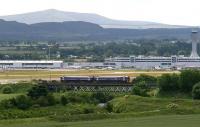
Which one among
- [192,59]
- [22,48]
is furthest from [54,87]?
[22,48]

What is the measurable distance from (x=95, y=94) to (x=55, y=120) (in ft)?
23.8

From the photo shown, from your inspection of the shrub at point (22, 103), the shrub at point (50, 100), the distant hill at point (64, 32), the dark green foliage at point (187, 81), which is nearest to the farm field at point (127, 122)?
the shrub at point (22, 103)

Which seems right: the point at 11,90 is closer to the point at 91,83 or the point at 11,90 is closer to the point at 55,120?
the point at 91,83

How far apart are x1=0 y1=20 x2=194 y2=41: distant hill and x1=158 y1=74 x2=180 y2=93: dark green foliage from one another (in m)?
95.6

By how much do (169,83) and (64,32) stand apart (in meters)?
111

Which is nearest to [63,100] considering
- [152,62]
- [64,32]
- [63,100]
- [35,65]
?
[63,100]

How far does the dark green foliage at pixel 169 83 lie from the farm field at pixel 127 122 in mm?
6435

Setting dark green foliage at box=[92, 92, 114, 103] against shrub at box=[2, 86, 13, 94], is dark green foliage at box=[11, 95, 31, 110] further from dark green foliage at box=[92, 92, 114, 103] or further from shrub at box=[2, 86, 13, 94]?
shrub at box=[2, 86, 13, 94]

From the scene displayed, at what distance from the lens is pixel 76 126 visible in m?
21.6

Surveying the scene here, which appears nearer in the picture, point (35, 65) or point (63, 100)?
point (63, 100)

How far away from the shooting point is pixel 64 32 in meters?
140

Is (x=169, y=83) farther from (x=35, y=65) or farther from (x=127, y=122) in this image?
(x=35, y=65)

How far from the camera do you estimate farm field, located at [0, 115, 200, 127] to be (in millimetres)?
21750

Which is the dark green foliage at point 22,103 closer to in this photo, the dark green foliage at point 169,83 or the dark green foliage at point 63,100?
the dark green foliage at point 63,100
